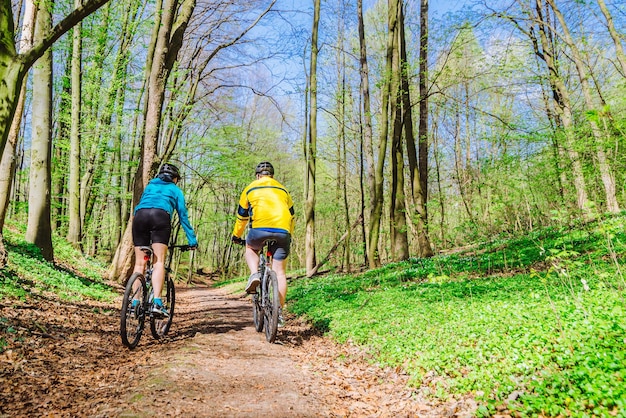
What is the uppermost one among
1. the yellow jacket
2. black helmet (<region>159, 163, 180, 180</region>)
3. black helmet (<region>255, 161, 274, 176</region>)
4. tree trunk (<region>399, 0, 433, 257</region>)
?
tree trunk (<region>399, 0, 433, 257</region>)

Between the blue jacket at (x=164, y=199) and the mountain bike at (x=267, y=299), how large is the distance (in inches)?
35.7

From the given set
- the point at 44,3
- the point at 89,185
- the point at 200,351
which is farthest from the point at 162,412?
the point at 89,185

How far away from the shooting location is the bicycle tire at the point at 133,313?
14.6ft

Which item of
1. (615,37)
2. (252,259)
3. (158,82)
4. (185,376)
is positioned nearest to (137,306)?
(185,376)

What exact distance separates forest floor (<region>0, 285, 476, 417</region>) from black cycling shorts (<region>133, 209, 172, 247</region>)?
1.33 metres

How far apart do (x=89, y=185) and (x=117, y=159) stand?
4.36 m

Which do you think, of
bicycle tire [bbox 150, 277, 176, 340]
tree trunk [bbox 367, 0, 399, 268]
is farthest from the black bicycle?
tree trunk [bbox 367, 0, 399, 268]

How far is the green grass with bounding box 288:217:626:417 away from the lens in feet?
8.98

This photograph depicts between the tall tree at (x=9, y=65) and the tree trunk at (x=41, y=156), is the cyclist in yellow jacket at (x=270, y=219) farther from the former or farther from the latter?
the tree trunk at (x=41, y=156)

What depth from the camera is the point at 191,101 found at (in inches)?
596

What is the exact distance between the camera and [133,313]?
4.75 metres

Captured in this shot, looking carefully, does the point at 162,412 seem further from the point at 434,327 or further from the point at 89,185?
the point at 89,185

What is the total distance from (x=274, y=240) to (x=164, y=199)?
1.52 meters

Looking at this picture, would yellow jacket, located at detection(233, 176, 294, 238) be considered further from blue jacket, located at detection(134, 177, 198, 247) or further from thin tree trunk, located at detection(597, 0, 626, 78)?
thin tree trunk, located at detection(597, 0, 626, 78)
